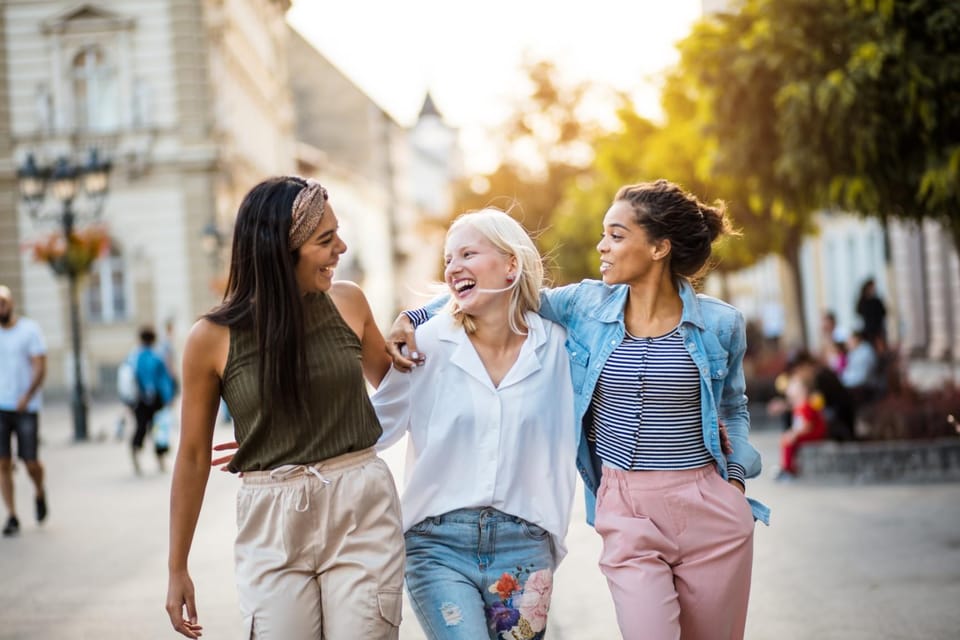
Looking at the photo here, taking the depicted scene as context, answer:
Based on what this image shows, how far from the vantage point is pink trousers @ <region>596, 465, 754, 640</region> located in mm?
4207

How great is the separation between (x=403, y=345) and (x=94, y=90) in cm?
3463

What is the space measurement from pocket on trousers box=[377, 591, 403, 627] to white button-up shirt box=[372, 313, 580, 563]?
1.67ft

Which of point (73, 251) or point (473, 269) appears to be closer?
point (473, 269)

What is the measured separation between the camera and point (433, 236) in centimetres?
6906

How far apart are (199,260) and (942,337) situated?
1833 centimetres

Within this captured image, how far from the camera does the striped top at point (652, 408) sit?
4305mm

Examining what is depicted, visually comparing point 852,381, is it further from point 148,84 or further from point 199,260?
point 148,84

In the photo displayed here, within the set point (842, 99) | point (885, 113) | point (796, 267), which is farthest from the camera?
point (796, 267)

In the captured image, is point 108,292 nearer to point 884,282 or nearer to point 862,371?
point 884,282

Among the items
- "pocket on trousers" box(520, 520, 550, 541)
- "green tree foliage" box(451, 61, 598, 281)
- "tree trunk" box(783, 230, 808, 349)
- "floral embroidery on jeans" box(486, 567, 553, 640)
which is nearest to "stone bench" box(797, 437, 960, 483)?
"pocket on trousers" box(520, 520, 550, 541)

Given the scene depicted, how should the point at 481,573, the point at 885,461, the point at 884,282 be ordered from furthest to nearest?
the point at 884,282 → the point at 885,461 → the point at 481,573

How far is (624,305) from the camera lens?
4492 mm

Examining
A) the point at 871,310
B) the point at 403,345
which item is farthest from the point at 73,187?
the point at 403,345

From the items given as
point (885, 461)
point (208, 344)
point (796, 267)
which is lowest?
point (885, 461)
